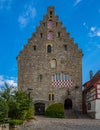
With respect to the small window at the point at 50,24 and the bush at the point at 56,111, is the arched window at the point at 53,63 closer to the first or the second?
the small window at the point at 50,24

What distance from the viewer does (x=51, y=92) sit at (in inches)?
2002

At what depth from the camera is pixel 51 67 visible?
170ft

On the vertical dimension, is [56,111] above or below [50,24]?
Result: below

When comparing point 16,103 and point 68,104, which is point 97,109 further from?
point 16,103

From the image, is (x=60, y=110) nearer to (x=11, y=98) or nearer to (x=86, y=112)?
(x=86, y=112)

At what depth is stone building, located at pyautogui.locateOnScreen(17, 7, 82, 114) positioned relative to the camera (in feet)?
167

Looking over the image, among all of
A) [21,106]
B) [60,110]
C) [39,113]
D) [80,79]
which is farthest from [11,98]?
[80,79]

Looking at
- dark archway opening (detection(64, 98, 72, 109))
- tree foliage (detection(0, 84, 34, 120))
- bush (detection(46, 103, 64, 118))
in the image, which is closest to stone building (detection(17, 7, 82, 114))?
dark archway opening (detection(64, 98, 72, 109))

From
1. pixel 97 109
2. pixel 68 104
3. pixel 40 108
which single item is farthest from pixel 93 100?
pixel 40 108

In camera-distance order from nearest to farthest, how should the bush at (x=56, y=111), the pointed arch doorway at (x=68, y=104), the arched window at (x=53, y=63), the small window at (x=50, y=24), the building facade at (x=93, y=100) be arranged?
the building facade at (x=93, y=100) < the bush at (x=56, y=111) < the pointed arch doorway at (x=68, y=104) < the arched window at (x=53, y=63) < the small window at (x=50, y=24)

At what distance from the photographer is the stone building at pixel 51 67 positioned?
5078 centimetres

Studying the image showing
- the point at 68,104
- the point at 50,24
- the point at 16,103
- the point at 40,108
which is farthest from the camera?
the point at 50,24

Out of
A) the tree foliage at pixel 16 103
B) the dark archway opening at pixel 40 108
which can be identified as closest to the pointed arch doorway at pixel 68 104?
the dark archway opening at pixel 40 108

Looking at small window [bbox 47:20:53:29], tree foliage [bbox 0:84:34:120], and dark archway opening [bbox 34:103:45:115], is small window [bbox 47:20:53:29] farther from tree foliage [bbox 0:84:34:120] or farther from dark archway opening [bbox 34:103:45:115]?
tree foliage [bbox 0:84:34:120]
